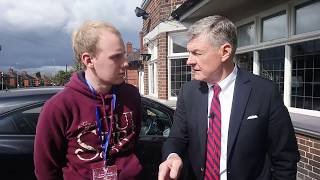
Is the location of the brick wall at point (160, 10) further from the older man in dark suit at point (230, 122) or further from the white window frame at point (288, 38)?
the older man in dark suit at point (230, 122)

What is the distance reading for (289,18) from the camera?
6.04 metres

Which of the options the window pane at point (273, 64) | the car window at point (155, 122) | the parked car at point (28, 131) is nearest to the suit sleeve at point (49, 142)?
the parked car at point (28, 131)

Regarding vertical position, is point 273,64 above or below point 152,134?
above

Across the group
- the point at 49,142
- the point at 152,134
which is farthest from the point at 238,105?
the point at 152,134

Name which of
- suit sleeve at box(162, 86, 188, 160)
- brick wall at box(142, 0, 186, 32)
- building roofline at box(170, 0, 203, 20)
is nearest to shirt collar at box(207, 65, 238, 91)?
suit sleeve at box(162, 86, 188, 160)

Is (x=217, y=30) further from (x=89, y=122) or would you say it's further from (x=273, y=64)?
(x=273, y=64)

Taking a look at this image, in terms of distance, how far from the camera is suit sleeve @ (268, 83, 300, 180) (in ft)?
7.23

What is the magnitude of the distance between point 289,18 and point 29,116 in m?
4.15

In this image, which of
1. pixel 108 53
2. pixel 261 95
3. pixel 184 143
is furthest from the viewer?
pixel 184 143

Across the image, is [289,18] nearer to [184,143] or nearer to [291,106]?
[291,106]

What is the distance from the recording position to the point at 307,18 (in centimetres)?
568

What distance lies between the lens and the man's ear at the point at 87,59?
2.12 metres

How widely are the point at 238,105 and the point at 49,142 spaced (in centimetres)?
106

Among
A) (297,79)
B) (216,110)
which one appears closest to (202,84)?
(216,110)
